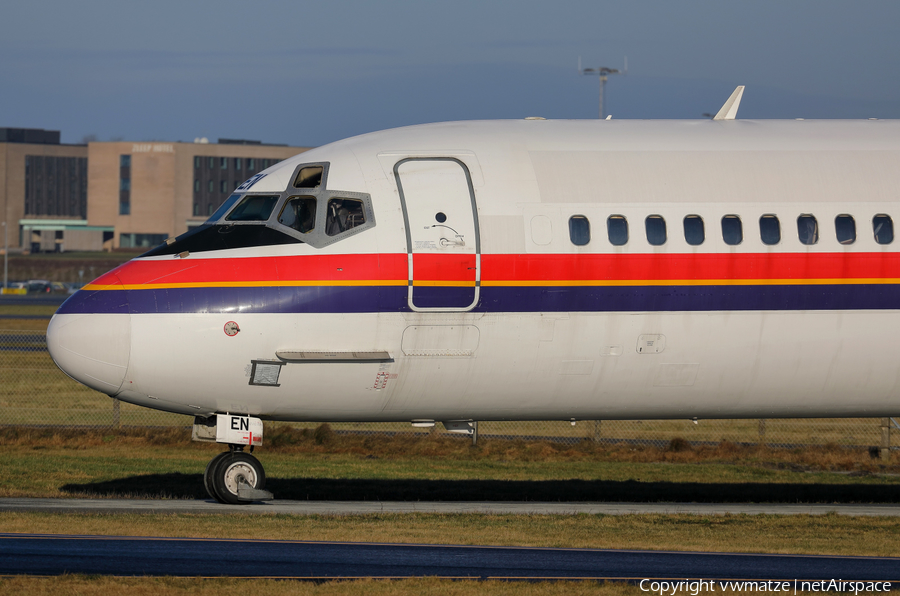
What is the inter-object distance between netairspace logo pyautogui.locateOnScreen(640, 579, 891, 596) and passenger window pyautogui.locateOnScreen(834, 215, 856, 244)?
540 centimetres

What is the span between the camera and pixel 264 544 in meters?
13.8

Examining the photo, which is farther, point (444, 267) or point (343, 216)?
point (343, 216)

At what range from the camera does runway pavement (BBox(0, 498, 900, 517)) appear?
1608 cm

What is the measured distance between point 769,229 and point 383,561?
23.5 feet

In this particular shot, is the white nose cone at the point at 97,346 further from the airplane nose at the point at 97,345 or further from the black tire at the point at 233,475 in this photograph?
the black tire at the point at 233,475

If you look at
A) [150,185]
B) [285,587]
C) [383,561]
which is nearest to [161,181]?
[150,185]

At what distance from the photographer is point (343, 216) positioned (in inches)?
597

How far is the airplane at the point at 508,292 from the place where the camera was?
14.7m

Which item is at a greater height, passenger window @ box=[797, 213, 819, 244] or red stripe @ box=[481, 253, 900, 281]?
passenger window @ box=[797, 213, 819, 244]

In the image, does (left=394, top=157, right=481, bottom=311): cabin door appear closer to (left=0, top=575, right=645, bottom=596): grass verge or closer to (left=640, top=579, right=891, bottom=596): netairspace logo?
(left=0, top=575, right=645, bottom=596): grass verge

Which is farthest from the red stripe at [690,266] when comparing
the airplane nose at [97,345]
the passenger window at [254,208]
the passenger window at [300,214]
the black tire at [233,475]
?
the airplane nose at [97,345]

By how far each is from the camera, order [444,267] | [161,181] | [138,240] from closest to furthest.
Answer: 1. [444,267]
2. [161,181]
3. [138,240]

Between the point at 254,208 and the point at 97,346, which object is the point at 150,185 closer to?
the point at 254,208

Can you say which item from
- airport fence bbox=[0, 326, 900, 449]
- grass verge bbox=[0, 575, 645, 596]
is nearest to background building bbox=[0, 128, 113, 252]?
airport fence bbox=[0, 326, 900, 449]
